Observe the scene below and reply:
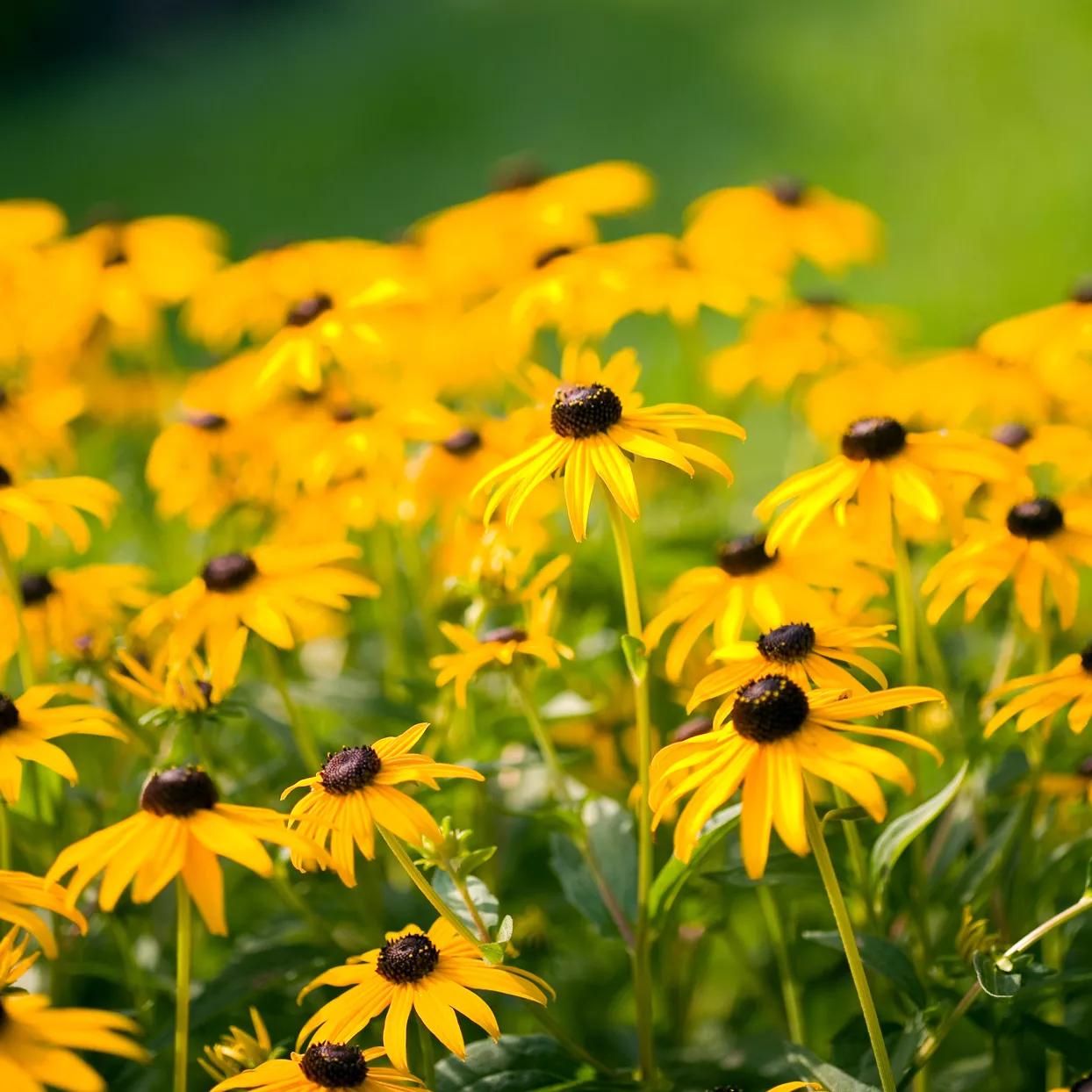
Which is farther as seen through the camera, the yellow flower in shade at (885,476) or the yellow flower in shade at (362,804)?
the yellow flower in shade at (885,476)

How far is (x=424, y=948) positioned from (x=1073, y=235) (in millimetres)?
4193

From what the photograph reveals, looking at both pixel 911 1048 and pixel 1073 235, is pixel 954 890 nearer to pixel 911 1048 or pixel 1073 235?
pixel 911 1048

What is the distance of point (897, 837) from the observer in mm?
1345

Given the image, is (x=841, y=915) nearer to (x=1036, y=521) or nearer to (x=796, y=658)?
(x=796, y=658)

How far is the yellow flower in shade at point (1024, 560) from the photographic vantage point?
4.60ft

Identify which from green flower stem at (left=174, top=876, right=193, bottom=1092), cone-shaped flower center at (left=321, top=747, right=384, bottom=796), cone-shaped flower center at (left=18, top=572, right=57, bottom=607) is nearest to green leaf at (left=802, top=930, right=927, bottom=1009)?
cone-shaped flower center at (left=321, top=747, right=384, bottom=796)

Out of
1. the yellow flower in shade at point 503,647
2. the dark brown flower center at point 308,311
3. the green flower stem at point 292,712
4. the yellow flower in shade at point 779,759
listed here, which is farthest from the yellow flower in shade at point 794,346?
the yellow flower in shade at point 779,759

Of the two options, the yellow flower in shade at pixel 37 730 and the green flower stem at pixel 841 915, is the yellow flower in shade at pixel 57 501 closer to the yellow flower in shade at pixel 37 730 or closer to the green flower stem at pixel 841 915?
the yellow flower in shade at pixel 37 730

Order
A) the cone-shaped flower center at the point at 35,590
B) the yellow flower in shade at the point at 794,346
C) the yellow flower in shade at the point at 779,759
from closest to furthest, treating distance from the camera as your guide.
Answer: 1. the yellow flower in shade at the point at 779,759
2. the cone-shaped flower center at the point at 35,590
3. the yellow flower in shade at the point at 794,346

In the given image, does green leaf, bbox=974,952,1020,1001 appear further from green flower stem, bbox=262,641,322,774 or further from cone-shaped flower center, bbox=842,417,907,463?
green flower stem, bbox=262,641,322,774

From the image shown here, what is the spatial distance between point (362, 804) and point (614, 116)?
651cm

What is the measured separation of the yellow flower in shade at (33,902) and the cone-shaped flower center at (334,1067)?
0.65 ft

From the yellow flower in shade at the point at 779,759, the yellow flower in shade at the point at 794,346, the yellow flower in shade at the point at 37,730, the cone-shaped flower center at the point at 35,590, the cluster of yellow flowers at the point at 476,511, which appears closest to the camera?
the yellow flower in shade at the point at 779,759

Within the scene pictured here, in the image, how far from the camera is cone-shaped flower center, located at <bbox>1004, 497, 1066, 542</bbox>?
1444 mm
